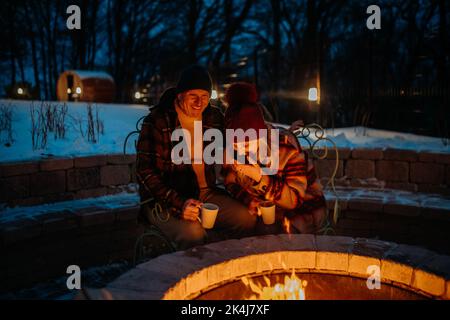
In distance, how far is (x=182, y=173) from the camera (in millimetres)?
3271

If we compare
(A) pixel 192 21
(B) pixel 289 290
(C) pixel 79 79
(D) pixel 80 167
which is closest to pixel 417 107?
(D) pixel 80 167

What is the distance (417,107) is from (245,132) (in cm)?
708

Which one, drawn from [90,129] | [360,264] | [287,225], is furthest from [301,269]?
[90,129]

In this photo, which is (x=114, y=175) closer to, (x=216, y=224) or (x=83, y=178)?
(x=83, y=178)

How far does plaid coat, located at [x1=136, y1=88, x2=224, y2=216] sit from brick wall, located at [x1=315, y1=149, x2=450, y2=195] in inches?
114

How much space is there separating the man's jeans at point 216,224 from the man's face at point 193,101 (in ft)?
2.12

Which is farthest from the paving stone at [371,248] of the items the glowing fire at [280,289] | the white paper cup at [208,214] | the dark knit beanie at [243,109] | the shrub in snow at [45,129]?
the shrub in snow at [45,129]

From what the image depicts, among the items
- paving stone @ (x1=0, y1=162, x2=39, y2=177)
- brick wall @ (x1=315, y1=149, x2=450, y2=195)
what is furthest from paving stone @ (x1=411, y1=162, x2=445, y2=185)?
paving stone @ (x1=0, y1=162, x2=39, y2=177)

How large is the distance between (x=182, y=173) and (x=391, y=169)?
339cm

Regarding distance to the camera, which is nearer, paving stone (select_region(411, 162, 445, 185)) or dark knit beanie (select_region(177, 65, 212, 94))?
dark knit beanie (select_region(177, 65, 212, 94))

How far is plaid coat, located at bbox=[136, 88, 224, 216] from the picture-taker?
10.0ft

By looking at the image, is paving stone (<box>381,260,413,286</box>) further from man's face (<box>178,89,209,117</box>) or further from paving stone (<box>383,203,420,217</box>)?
paving stone (<box>383,203,420,217</box>)

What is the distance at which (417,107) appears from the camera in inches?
347

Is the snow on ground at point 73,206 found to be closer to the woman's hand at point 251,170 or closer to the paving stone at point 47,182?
the paving stone at point 47,182
